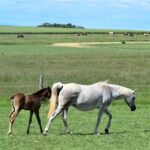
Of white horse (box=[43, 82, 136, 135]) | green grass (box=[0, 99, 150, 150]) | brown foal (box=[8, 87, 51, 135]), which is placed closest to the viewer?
green grass (box=[0, 99, 150, 150])

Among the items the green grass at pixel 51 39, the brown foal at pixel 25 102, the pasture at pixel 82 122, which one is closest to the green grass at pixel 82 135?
the pasture at pixel 82 122

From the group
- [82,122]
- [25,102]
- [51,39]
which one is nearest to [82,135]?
[25,102]

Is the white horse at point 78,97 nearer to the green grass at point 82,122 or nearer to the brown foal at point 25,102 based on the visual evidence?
the brown foal at point 25,102

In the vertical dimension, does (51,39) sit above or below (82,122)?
below

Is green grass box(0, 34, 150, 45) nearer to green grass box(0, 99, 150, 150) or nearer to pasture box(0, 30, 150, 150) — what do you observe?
pasture box(0, 30, 150, 150)

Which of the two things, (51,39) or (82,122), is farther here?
(51,39)

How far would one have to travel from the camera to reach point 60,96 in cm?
1311

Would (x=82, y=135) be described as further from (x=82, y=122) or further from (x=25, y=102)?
(x=82, y=122)

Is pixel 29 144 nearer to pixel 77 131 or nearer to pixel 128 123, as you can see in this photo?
pixel 77 131

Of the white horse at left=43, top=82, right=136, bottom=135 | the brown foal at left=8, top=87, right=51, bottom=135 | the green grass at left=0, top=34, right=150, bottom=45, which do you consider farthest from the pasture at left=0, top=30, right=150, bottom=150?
the green grass at left=0, top=34, right=150, bottom=45

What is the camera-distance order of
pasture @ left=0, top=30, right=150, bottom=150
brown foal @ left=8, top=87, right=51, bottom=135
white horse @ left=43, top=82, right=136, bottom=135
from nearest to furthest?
pasture @ left=0, top=30, right=150, bottom=150
brown foal @ left=8, top=87, right=51, bottom=135
white horse @ left=43, top=82, right=136, bottom=135

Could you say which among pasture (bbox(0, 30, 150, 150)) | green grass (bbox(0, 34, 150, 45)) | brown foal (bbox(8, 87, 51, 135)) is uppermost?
brown foal (bbox(8, 87, 51, 135))

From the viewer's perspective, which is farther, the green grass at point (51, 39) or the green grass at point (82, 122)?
the green grass at point (51, 39)

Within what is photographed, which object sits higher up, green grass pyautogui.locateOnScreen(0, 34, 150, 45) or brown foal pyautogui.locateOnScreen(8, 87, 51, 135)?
brown foal pyautogui.locateOnScreen(8, 87, 51, 135)
